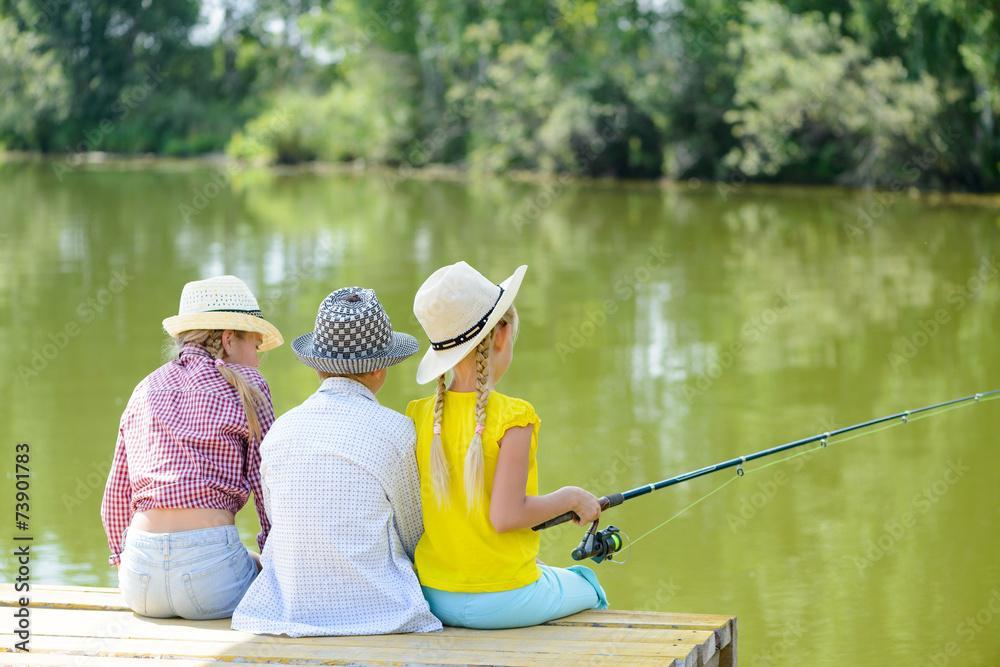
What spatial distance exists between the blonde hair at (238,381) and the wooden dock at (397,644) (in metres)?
0.49

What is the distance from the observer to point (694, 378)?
7.29 metres

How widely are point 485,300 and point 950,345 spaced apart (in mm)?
6235

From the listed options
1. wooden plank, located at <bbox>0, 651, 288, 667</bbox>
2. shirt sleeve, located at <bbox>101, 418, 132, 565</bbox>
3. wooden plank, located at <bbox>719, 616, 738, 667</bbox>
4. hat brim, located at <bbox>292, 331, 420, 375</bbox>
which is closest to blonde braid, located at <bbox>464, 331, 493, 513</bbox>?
hat brim, located at <bbox>292, 331, 420, 375</bbox>

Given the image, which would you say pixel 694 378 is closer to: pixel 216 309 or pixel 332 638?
pixel 216 309

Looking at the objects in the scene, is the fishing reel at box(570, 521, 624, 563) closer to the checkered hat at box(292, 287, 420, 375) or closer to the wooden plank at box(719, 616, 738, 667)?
the wooden plank at box(719, 616, 738, 667)

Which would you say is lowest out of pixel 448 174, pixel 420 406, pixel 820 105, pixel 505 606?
pixel 505 606

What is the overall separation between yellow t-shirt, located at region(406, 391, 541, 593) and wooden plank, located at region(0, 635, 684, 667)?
187mm

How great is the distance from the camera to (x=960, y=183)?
21.1 m

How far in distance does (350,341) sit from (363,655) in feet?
2.28

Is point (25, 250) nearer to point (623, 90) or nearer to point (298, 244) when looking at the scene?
point (298, 244)

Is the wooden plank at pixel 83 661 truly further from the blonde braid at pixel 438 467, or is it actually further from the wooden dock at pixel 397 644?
the blonde braid at pixel 438 467

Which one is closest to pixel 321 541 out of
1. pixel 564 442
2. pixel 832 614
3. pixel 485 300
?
pixel 485 300

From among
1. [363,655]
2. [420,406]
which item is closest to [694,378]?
[420,406]

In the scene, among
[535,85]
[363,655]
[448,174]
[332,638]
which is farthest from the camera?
[448,174]
